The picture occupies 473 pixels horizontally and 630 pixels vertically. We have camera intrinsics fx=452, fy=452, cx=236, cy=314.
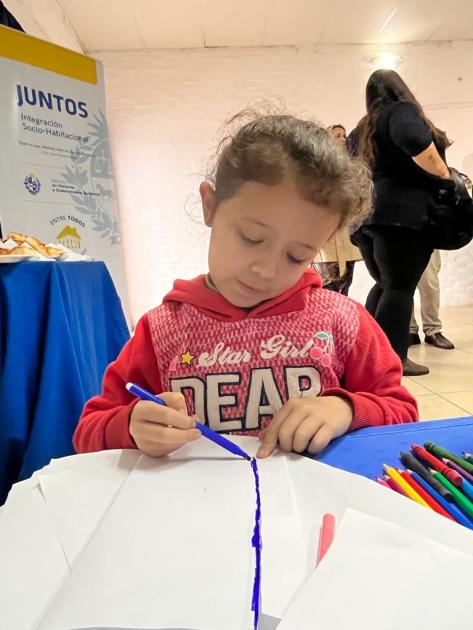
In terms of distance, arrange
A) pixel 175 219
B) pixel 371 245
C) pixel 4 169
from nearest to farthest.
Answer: pixel 371 245 < pixel 4 169 < pixel 175 219

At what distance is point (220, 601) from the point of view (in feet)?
0.74

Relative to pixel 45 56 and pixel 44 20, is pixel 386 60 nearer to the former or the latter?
pixel 44 20

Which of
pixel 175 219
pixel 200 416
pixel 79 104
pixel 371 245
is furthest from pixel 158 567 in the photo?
pixel 175 219

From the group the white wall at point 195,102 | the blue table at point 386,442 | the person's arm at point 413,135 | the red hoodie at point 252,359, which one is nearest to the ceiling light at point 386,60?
the white wall at point 195,102

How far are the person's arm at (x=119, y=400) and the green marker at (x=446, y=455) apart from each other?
10.5 inches

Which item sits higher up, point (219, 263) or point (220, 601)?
point (219, 263)

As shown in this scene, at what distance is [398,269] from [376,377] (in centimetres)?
107

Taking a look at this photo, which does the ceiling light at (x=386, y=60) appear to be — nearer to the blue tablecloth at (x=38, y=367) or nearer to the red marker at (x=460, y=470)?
the blue tablecloth at (x=38, y=367)

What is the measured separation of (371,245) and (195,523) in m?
1.54

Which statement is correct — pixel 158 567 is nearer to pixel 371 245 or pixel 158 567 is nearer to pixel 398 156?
pixel 398 156

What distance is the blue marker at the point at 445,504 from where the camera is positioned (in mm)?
286

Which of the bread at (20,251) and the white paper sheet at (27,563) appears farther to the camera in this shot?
the bread at (20,251)

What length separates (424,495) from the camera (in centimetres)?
31

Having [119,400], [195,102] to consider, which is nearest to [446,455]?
[119,400]
